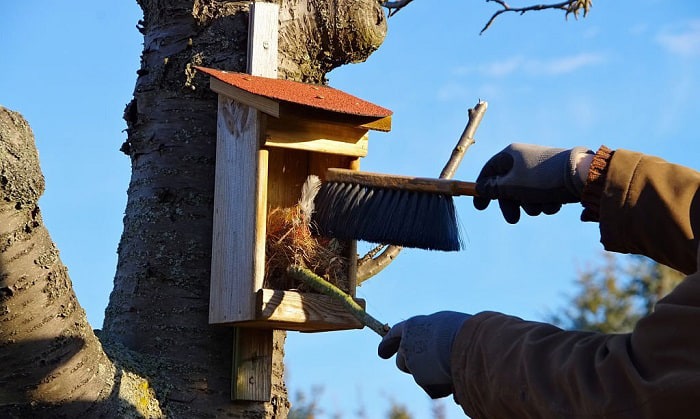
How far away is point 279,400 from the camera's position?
328 centimetres

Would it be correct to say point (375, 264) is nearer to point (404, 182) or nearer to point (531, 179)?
point (404, 182)

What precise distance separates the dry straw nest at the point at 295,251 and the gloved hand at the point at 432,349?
95 cm

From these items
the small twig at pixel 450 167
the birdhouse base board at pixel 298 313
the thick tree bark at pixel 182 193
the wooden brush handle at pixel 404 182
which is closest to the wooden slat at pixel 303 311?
the birdhouse base board at pixel 298 313

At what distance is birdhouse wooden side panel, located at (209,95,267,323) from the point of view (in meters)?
3.02

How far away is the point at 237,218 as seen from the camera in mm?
3098

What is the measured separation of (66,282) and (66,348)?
0.16 metres

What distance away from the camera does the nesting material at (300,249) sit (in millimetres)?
3135

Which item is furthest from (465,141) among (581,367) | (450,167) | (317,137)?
(581,367)

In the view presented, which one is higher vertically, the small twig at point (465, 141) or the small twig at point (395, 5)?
the small twig at point (395, 5)

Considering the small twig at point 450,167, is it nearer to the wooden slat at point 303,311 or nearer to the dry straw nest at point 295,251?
the dry straw nest at point 295,251

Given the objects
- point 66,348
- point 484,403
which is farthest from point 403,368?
point 66,348

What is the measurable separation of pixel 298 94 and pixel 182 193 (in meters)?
0.49

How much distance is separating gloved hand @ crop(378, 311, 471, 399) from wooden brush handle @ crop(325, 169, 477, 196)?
809mm

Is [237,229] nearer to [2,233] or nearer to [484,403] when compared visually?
[2,233]
